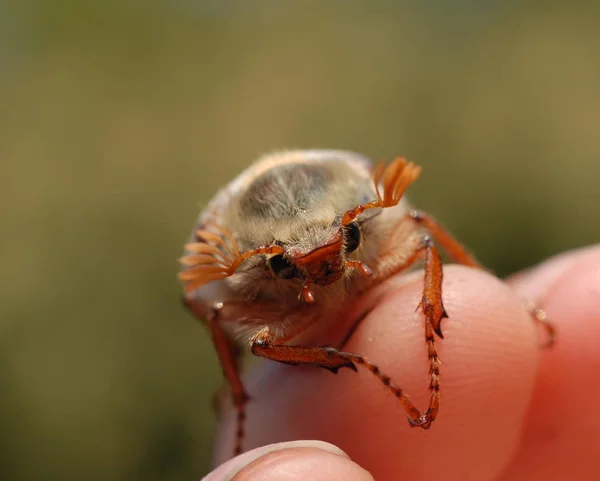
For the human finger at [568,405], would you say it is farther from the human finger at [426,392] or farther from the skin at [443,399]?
the human finger at [426,392]

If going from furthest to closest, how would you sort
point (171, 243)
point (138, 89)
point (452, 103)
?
point (138, 89) < point (452, 103) < point (171, 243)

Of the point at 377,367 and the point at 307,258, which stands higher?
the point at 307,258

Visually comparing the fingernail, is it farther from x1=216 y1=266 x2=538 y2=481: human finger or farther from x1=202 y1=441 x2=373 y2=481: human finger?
x1=216 y1=266 x2=538 y2=481: human finger

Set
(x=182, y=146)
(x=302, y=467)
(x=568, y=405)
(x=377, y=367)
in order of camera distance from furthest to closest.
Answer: (x=182, y=146), (x=568, y=405), (x=377, y=367), (x=302, y=467)

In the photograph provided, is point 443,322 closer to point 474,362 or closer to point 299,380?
point 474,362

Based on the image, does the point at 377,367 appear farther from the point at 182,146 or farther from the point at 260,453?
the point at 182,146

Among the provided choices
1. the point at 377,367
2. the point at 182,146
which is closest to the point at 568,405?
the point at 377,367

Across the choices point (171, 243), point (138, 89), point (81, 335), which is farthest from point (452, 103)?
point (81, 335)
